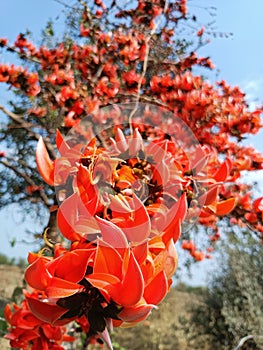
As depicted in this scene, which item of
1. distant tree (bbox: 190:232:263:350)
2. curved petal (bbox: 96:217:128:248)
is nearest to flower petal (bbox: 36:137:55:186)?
curved petal (bbox: 96:217:128:248)

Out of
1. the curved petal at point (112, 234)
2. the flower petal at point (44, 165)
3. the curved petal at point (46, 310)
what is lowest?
the curved petal at point (46, 310)

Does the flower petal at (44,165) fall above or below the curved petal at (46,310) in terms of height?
above

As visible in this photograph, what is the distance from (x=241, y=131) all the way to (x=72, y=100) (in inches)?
37.3

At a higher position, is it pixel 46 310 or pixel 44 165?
pixel 44 165

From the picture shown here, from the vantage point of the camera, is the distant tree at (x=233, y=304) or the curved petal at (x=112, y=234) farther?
the distant tree at (x=233, y=304)

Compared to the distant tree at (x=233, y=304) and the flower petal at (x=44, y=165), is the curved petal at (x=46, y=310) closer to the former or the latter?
the flower petal at (x=44, y=165)

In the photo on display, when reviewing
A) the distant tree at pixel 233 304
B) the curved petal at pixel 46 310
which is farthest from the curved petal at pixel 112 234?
the distant tree at pixel 233 304

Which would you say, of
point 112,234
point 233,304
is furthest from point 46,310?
point 233,304

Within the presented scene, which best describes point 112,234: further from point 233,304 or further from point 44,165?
point 233,304

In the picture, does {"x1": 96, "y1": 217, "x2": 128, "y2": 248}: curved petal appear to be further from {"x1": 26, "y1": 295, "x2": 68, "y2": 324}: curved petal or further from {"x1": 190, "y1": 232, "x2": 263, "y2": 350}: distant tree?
{"x1": 190, "y1": 232, "x2": 263, "y2": 350}: distant tree

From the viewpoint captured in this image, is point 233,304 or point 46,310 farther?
point 233,304

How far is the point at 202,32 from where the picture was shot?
8.84 ft

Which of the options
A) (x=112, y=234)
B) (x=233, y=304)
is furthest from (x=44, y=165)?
(x=233, y=304)

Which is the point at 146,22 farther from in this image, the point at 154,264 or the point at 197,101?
the point at 154,264
